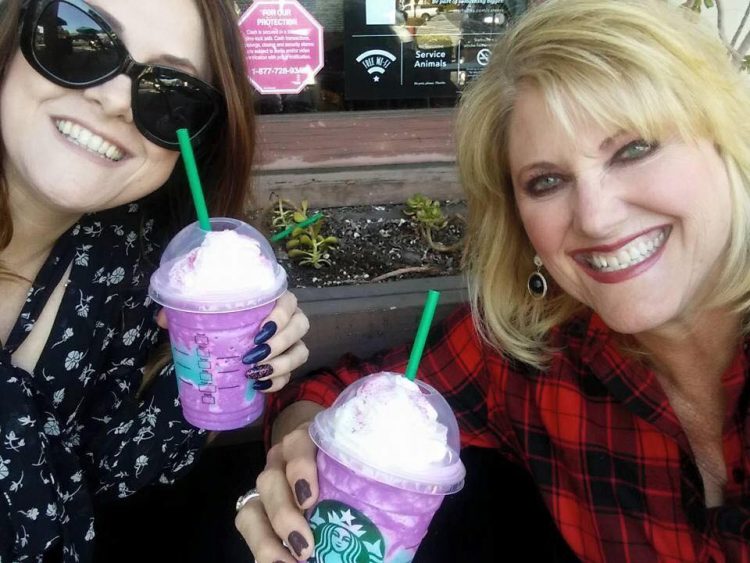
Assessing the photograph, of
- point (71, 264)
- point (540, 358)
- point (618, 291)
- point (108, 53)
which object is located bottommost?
point (540, 358)

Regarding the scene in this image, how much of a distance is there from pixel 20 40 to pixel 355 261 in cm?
161

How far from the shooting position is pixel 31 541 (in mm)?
1580

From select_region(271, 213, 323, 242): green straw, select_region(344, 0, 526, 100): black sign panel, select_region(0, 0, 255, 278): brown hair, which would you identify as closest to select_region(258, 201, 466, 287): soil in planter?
select_region(271, 213, 323, 242): green straw

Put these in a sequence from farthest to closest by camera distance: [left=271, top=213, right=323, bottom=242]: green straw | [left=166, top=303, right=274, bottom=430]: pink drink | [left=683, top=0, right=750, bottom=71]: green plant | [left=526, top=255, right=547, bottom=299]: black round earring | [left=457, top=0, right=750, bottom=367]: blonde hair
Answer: [left=683, top=0, right=750, bottom=71]: green plant < [left=271, top=213, right=323, bottom=242]: green straw < [left=526, top=255, right=547, bottom=299]: black round earring < [left=166, top=303, right=274, bottom=430]: pink drink < [left=457, top=0, right=750, bottom=367]: blonde hair

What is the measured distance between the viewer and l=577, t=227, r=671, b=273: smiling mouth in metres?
1.35

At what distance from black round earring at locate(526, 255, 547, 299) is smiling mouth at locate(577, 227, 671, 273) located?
1.05 feet

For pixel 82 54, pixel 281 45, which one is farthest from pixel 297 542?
pixel 281 45

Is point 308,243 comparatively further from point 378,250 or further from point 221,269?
point 221,269

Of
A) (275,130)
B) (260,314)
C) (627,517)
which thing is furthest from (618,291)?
(275,130)

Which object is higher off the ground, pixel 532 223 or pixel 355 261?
pixel 532 223

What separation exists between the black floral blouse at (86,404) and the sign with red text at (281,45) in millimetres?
1611

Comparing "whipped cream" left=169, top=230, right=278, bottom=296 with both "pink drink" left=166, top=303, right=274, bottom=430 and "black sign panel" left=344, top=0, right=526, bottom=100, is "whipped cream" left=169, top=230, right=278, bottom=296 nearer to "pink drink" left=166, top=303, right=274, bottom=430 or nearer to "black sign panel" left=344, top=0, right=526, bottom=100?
"pink drink" left=166, top=303, right=274, bottom=430

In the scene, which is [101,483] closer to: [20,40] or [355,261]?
[20,40]

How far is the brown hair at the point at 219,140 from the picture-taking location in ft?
5.05
